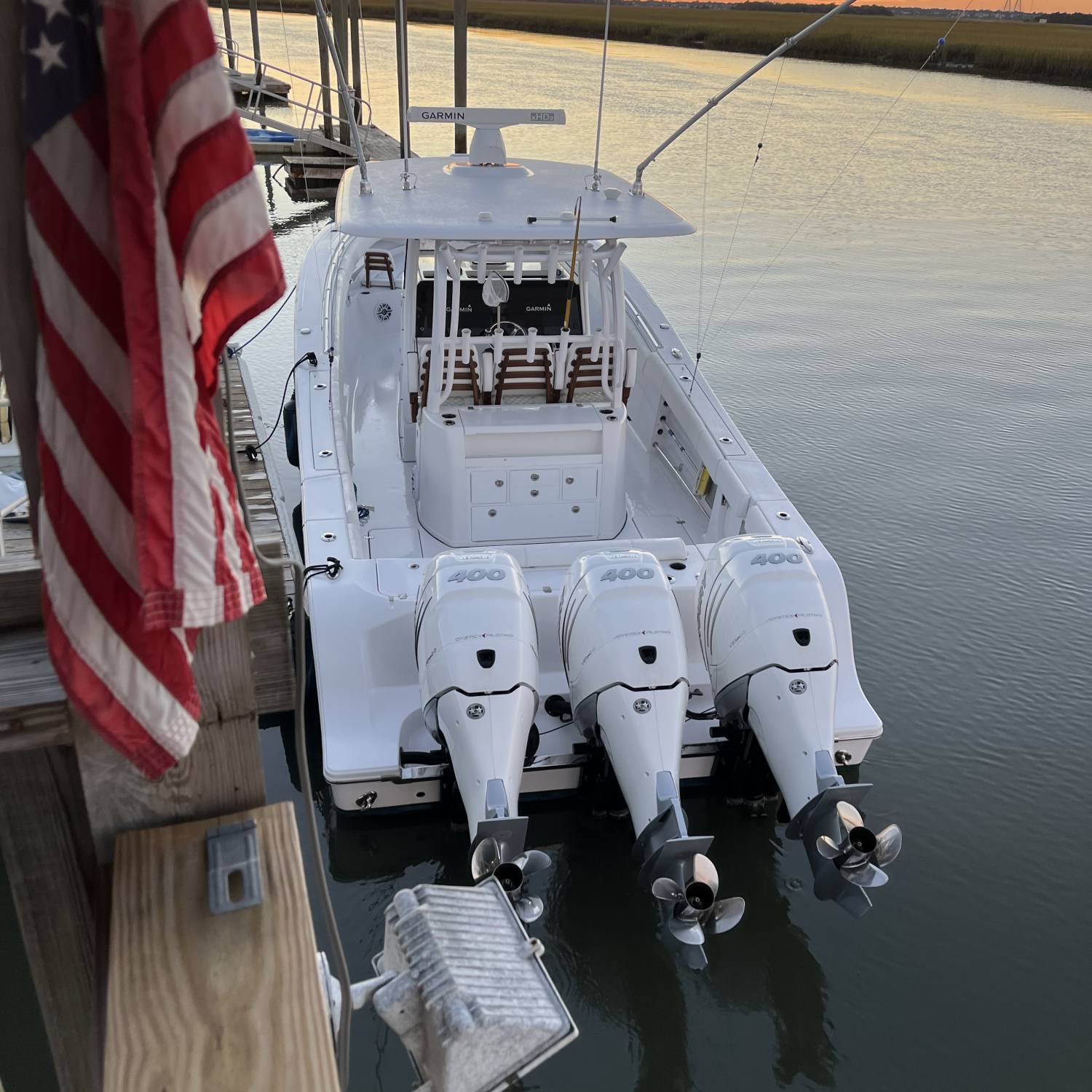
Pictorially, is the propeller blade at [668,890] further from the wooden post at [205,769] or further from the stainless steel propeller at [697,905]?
the wooden post at [205,769]

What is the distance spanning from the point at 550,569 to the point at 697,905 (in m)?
1.90

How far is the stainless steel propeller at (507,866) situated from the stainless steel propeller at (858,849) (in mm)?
1108

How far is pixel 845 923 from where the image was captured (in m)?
4.00

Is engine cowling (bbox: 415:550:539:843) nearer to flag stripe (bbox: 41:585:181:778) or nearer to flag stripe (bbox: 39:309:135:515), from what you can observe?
flag stripe (bbox: 41:585:181:778)

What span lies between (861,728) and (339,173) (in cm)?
1735

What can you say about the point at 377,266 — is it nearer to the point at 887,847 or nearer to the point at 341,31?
the point at 887,847

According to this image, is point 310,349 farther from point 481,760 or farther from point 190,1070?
point 190,1070

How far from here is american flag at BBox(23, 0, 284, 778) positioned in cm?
93

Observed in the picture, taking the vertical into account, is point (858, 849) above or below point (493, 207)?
below

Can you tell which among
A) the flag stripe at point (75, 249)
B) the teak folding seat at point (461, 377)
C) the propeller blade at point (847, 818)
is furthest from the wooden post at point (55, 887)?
the teak folding seat at point (461, 377)

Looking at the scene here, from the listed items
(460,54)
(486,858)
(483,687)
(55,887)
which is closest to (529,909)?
(486,858)

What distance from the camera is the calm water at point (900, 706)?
3.57 meters

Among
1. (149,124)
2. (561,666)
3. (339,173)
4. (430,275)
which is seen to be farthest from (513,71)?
(149,124)

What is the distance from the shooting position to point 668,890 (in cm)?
325
